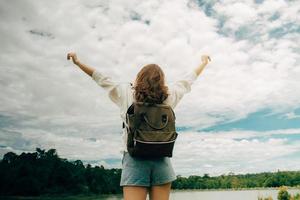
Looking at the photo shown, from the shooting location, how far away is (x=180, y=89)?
2699mm

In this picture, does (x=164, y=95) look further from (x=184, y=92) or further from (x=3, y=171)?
(x=3, y=171)

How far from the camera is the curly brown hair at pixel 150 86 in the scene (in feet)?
7.77

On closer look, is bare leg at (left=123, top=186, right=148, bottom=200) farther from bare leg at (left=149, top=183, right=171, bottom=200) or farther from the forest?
the forest

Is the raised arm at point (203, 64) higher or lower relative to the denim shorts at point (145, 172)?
higher

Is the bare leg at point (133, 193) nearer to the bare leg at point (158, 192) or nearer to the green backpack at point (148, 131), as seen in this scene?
the bare leg at point (158, 192)

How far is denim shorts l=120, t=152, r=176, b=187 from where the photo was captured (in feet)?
7.50

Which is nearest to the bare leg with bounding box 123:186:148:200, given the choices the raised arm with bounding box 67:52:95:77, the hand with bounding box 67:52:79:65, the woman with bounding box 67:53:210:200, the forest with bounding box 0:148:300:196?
the woman with bounding box 67:53:210:200

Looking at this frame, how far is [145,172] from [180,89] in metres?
0.71

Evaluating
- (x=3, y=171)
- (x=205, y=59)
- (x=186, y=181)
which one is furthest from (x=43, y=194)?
(x=205, y=59)

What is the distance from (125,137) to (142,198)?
0.40 metres

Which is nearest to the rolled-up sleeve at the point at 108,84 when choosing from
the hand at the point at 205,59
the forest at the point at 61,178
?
the hand at the point at 205,59

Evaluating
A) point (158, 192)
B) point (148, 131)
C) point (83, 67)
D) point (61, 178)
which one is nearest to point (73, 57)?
point (83, 67)

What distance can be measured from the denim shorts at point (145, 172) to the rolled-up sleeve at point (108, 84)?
1.34ft

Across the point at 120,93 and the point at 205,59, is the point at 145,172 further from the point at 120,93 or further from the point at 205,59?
the point at 205,59
